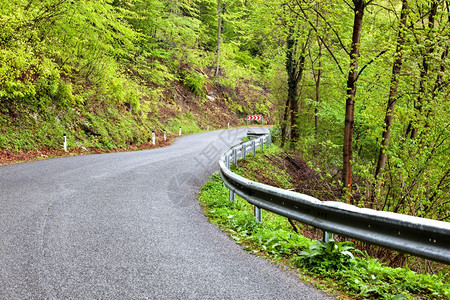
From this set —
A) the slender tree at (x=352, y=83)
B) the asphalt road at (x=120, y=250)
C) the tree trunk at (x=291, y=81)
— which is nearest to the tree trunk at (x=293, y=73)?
the tree trunk at (x=291, y=81)

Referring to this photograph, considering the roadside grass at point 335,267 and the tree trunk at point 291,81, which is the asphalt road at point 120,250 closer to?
the roadside grass at point 335,267

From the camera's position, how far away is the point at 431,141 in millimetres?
6773

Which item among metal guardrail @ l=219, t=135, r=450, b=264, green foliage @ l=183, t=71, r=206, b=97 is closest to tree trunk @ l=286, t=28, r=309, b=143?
metal guardrail @ l=219, t=135, r=450, b=264

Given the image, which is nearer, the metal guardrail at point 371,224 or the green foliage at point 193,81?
the metal guardrail at point 371,224

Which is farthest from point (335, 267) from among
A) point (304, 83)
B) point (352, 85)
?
point (304, 83)

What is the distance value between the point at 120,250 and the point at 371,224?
10.5 feet

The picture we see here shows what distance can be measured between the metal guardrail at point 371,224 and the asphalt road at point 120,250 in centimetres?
87

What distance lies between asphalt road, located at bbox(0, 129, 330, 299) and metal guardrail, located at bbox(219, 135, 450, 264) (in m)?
0.87

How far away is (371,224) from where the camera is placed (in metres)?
3.60

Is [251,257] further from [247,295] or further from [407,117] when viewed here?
[407,117]

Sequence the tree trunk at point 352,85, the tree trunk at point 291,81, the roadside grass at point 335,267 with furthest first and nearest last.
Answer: the tree trunk at point 291,81 → the tree trunk at point 352,85 → the roadside grass at point 335,267

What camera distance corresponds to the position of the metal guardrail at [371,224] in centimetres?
302

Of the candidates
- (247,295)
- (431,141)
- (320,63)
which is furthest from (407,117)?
(320,63)

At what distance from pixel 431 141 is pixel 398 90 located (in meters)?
2.87
